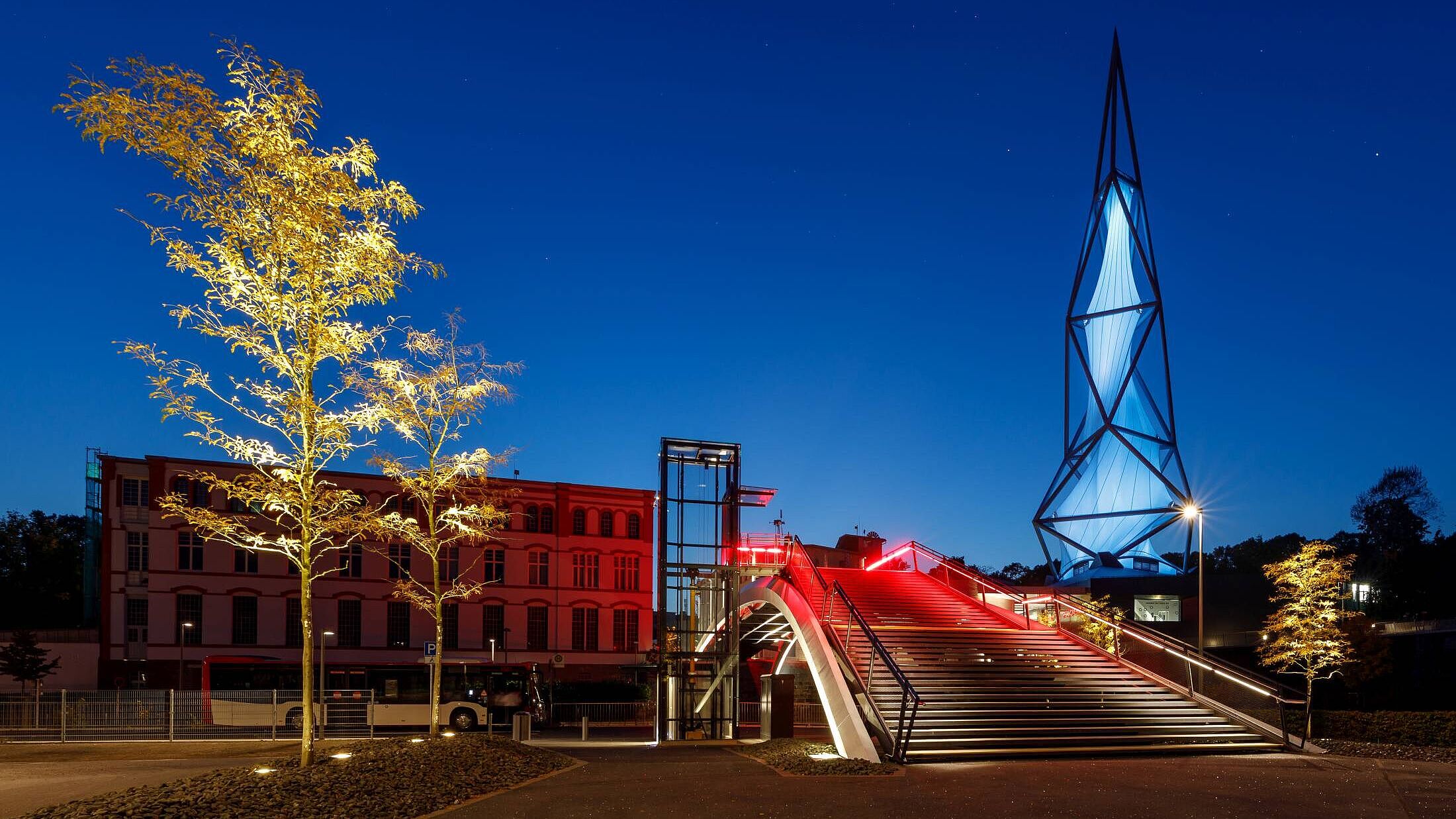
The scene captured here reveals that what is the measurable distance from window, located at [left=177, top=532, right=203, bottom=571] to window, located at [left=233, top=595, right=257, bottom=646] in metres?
2.45

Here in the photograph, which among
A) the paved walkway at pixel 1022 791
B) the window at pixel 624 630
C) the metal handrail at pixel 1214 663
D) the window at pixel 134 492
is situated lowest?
the window at pixel 624 630

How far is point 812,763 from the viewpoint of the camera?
54.2 feet

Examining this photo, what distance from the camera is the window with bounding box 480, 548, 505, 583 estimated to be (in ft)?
193

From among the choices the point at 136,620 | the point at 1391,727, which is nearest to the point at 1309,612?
the point at 1391,727

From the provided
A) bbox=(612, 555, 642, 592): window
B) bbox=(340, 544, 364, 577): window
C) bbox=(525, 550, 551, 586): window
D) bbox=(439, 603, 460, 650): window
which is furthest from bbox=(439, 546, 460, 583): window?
bbox=(612, 555, 642, 592): window

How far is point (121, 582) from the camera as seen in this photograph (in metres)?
51.3

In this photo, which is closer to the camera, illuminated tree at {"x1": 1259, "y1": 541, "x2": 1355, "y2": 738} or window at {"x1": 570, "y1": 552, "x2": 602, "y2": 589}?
illuminated tree at {"x1": 1259, "y1": 541, "x2": 1355, "y2": 738}

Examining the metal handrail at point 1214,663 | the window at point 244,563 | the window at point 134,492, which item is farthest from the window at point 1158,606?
the window at point 134,492

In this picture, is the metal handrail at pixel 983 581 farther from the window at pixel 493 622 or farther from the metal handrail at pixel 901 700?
the window at pixel 493 622

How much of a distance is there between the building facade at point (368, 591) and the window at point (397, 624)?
0.07 metres

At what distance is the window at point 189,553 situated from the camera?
5269 cm

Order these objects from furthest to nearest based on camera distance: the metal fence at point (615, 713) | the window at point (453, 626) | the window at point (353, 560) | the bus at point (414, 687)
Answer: the window at point (453, 626), the window at point (353, 560), the metal fence at point (615, 713), the bus at point (414, 687)

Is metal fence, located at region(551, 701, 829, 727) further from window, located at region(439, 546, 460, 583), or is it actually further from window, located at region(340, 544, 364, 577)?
window, located at region(340, 544, 364, 577)

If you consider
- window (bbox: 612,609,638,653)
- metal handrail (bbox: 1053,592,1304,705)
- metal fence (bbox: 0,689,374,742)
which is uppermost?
metal handrail (bbox: 1053,592,1304,705)
